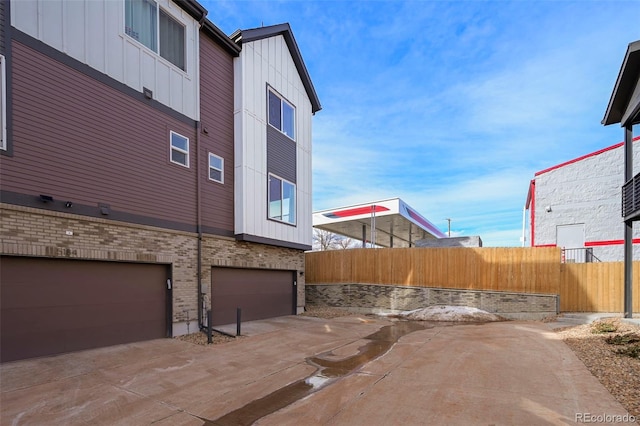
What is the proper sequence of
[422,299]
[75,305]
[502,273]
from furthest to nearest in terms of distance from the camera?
1. [422,299]
2. [502,273]
3. [75,305]

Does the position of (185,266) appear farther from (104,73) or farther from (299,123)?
(299,123)

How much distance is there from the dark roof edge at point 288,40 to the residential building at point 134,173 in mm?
111

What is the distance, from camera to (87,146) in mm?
7777

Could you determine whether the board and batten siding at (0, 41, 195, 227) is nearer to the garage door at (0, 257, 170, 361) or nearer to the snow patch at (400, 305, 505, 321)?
the garage door at (0, 257, 170, 361)

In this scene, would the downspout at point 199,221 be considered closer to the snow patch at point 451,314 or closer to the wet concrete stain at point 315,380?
the wet concrete stain at point 315,380

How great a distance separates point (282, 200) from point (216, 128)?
386 centimetres

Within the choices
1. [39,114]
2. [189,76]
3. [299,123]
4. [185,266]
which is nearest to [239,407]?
[185,266]

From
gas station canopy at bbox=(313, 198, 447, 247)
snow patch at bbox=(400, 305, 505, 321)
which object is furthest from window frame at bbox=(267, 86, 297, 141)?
snow patch at bbox=(400, 305, 505, 321)

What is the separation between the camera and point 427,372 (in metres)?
6.36

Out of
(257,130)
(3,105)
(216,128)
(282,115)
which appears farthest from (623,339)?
(3,105)

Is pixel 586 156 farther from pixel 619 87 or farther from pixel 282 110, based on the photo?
pixel 282 110

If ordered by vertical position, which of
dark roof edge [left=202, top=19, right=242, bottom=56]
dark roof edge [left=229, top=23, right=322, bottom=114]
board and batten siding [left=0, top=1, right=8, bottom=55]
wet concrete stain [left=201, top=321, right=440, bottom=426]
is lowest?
wet concrete stain [left=201, top=321, right=440, bottom=426]

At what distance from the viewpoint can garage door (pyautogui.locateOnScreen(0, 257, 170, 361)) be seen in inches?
254

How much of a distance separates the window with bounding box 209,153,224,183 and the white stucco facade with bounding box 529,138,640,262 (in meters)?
18.3
